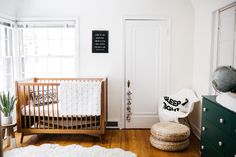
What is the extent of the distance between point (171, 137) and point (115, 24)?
6.98ft

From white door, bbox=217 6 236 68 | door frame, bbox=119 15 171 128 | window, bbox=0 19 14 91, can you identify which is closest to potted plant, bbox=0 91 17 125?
window, bbox=0 19 14 91

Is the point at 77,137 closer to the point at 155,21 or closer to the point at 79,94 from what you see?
the point at 79,94

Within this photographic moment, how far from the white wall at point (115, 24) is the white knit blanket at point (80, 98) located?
2.77ft

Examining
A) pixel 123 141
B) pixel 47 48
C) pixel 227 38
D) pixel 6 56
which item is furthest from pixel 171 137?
pixel 6 56

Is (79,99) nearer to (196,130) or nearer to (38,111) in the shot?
(38,111)

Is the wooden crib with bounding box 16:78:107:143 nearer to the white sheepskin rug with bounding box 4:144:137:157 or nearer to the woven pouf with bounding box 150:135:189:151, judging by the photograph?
the white sheepskin rug with bounding box 4:144:137:157

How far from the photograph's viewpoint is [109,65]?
3967mm

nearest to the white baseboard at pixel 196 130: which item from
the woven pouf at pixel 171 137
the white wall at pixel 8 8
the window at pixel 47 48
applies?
the woven pouf at pixel 171 137

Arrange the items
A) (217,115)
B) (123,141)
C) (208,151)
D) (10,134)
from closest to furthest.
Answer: (217,115) < (208,151) < (10,134) < (123,141)

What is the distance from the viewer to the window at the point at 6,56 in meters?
3.69

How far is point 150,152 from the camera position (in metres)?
3.03

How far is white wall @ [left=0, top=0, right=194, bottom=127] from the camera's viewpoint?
3873 millimetres

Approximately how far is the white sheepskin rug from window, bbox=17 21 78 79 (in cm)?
145

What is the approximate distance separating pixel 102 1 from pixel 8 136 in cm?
264
